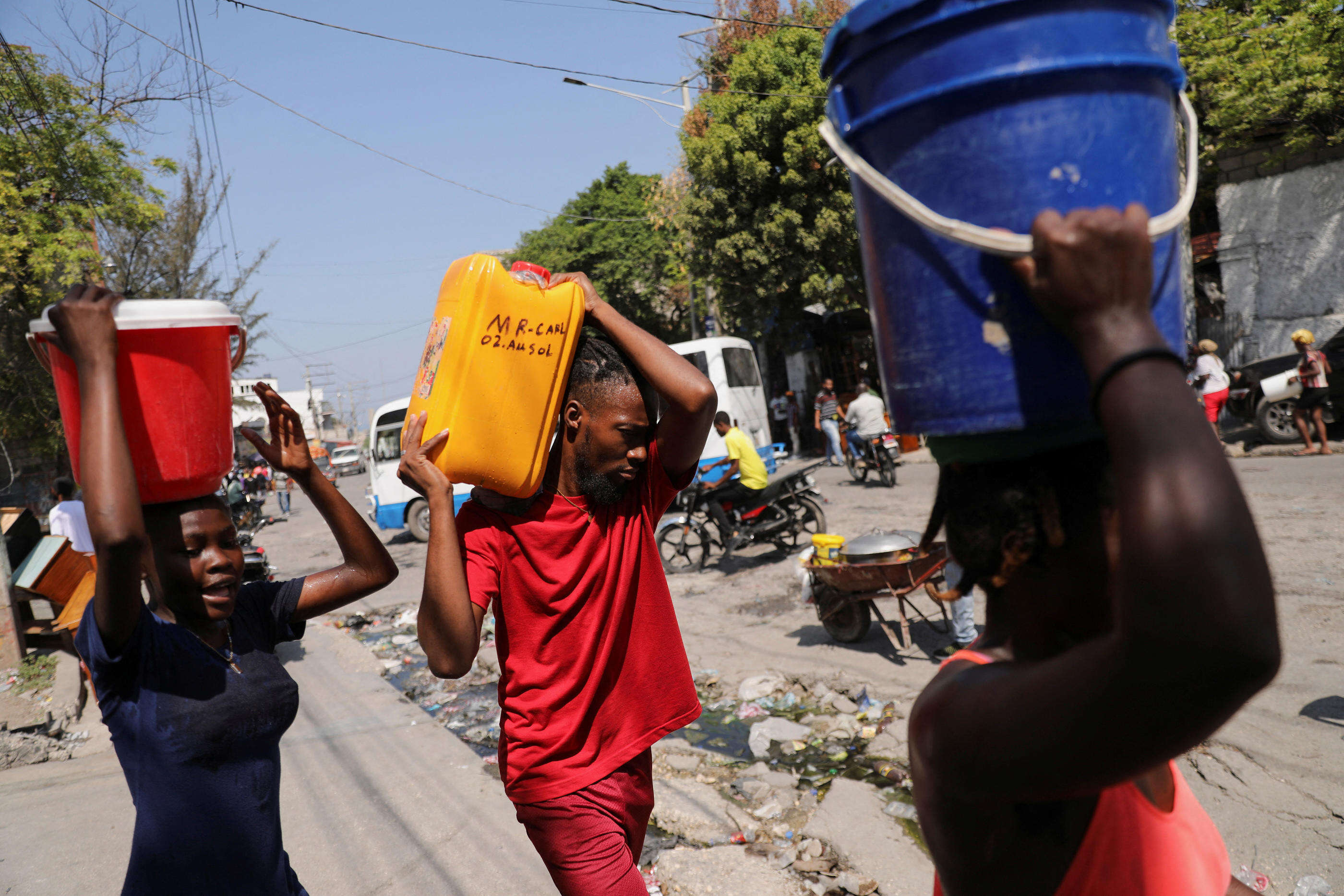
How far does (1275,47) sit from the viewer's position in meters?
12.5

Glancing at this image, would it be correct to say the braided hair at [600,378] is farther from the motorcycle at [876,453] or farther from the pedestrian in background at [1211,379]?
the motorcycle at [876,453]

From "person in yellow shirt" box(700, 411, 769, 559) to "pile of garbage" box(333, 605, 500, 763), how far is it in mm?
2600

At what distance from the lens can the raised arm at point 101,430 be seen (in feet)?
4.98

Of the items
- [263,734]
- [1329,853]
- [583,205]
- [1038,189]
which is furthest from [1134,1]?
[583,205]

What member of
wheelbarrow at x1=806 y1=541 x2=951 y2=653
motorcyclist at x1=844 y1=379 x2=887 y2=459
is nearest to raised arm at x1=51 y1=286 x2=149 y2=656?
wheelbarrow at x1=806 y1=541 x2=951 y2=653

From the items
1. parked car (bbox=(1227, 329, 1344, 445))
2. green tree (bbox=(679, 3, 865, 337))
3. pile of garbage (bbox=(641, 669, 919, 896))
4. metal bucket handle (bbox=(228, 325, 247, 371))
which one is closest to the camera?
metal bucket handle (bbox=(228, 325, 247, 371))

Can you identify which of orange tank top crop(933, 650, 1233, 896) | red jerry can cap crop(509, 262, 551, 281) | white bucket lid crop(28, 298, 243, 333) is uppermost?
red jerry can cap crop(509, 262, 551, 281)

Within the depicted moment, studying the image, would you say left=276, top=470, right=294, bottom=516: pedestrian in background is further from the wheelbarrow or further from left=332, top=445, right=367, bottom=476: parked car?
the wheelbarrow

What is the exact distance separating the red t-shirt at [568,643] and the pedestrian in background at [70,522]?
21.7ft

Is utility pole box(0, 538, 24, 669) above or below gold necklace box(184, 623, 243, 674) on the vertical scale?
below

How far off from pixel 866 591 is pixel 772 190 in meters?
13.2

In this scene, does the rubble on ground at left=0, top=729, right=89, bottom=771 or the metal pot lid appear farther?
the metal pot lid

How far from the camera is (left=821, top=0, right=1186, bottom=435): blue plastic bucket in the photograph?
0.86 m

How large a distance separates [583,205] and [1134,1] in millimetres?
31687
